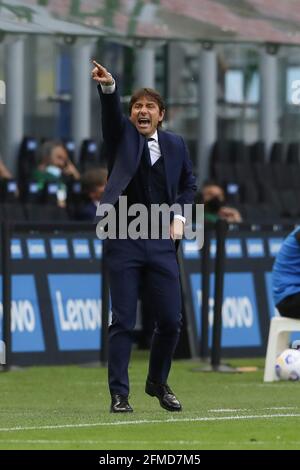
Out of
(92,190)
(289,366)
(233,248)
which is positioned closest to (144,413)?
(289,366)

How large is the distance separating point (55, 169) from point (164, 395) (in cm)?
1040

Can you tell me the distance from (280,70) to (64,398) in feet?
58.4

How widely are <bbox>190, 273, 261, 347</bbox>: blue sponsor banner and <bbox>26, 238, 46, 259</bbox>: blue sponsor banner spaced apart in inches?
63.9

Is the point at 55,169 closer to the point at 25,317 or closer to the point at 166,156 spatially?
the point at 25,317

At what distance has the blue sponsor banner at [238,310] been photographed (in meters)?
17.7

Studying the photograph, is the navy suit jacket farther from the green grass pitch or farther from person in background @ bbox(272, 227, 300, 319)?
person in background @ bbox(272, 227, 300, 319)

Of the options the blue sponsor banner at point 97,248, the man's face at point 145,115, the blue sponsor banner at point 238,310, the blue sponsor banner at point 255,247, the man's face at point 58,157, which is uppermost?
the man's face at point 145,115

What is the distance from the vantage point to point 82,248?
17.3 m

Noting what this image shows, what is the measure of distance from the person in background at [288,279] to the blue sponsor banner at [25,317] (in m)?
2.57

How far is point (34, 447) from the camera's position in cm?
944

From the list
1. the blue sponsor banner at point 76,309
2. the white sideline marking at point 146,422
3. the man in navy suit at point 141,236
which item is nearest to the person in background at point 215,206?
the blue sponsor banner at point 76,309

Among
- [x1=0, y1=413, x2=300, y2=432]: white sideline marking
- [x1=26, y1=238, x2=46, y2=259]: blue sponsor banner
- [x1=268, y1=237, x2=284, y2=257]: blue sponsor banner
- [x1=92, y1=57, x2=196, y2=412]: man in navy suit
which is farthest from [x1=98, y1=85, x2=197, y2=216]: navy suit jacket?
[x1=268, y1=237, x2=284, y2=257]: blue sponsor banner

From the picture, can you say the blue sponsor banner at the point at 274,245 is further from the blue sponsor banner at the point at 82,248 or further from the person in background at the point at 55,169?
the person in background at the point at 55,169
